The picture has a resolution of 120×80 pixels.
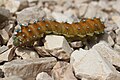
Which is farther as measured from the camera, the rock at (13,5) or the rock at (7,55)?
the rock at (13,5)

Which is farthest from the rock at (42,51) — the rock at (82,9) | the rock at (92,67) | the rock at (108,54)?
the rock at (82,9)

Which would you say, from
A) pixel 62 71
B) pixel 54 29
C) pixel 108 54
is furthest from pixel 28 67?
pixel 108 54

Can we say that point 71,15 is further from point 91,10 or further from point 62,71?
point 62,71

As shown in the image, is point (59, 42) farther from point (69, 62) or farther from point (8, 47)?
point (8, 47)

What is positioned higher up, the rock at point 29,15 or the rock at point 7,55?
the rock at point 29,15

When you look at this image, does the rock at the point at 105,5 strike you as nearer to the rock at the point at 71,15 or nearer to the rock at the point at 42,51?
the rock at the point at 71,15

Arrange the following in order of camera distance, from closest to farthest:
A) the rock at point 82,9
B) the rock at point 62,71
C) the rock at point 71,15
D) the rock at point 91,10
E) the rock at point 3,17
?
1. the rock at point 62,71
2. the rock at point 3,17
3. the rock at point 71,15
4. the rock at point 91,10
5. the rock at point 82,9

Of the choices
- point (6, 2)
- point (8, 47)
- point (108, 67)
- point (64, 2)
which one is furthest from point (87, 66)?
point (64, 2)
